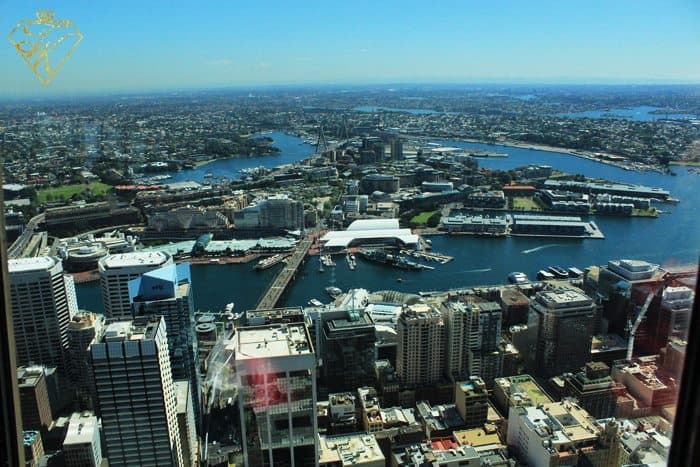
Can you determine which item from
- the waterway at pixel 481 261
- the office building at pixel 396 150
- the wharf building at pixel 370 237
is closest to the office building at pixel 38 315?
the waterway at pixel 481 261

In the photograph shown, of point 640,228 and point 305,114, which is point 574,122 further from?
point 305,114

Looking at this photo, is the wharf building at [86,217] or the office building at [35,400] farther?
the wharf building at [86,217]

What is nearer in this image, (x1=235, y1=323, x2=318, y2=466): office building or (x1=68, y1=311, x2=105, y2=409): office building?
(x1=235, y1=323, x2=318, y2=466): office building

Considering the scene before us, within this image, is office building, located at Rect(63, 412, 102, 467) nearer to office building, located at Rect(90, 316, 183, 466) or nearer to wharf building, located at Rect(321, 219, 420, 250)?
office building, located at Rect(90, 316, 183, 466)

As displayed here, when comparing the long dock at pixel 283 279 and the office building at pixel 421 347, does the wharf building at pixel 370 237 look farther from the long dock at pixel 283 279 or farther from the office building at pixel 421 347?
the office building at pixel 421 347

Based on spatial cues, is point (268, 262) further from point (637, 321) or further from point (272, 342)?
point (272, 342)

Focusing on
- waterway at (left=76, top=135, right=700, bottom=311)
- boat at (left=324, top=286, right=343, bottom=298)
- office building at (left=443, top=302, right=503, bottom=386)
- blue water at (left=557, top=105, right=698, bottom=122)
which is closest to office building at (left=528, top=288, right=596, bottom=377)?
office building at (left=443, top=302, right=503, bottom=386)

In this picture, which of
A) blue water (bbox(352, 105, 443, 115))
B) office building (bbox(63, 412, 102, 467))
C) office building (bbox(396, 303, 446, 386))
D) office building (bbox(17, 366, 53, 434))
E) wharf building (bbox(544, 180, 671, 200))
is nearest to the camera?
office building (bbox(63, 412, 102, 467))
